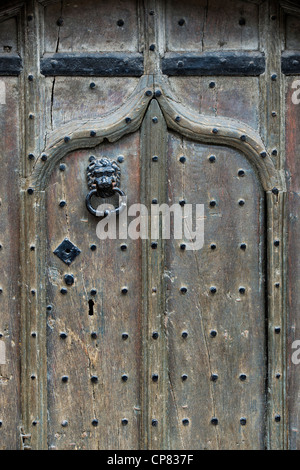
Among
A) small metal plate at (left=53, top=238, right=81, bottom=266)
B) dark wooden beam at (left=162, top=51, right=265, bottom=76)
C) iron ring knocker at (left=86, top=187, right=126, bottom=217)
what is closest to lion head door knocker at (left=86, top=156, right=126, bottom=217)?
iron ring knocker at (left=86, top=187, right=126, bottom=217)

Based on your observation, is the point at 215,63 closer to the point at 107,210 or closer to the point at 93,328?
the point at 107,210

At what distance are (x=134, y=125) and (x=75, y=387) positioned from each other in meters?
0.89

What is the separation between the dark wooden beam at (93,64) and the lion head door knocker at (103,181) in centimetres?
28

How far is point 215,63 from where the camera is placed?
166 cm

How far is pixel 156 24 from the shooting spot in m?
1.64

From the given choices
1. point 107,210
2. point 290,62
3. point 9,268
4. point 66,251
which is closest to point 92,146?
point 107,210

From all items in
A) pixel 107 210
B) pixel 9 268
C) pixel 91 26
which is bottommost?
pixel 9 268

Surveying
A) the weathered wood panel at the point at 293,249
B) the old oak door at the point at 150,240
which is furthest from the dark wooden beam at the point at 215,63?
the weathered wood panel at the point at 293,249

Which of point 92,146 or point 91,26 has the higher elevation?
point 91,26

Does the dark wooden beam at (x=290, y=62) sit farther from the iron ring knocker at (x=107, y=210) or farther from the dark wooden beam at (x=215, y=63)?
the iron ring knocker at (x=107, y=210)

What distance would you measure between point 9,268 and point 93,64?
71 cm

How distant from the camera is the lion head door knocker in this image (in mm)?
1629

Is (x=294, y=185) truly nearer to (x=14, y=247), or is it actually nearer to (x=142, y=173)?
(x=142, y=173)
